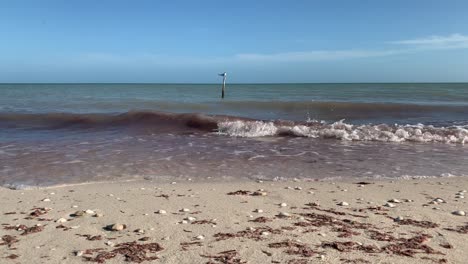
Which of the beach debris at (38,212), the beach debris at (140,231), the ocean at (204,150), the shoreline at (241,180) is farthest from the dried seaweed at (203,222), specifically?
the ocean at (204,150)

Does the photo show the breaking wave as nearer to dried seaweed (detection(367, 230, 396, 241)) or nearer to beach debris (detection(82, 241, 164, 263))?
dried seaweed (detection(367, 230, 396, 241))

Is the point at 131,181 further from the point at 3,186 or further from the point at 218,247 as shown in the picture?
the point at 218,247

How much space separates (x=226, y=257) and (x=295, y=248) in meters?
0.67

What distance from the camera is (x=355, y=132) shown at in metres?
13.8

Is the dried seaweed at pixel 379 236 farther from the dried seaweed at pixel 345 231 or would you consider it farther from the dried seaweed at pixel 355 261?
the dried seaweed at pixel 355 261

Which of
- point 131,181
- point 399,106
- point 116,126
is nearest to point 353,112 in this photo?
point 399,106

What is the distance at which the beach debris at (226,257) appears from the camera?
3.65 metres

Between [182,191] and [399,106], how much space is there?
2281 centimetres

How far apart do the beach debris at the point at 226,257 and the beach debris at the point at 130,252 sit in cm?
51

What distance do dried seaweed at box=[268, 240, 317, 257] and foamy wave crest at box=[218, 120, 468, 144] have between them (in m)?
9.75

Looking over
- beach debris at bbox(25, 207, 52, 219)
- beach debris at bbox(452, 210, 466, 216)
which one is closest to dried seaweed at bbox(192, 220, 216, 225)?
beach debris at bbox(25, 207, 52, 219)

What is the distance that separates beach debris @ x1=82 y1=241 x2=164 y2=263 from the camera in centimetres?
371

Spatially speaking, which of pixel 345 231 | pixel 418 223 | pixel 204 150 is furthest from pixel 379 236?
pixel 204 150

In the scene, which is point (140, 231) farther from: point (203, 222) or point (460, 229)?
point (460, 229)
